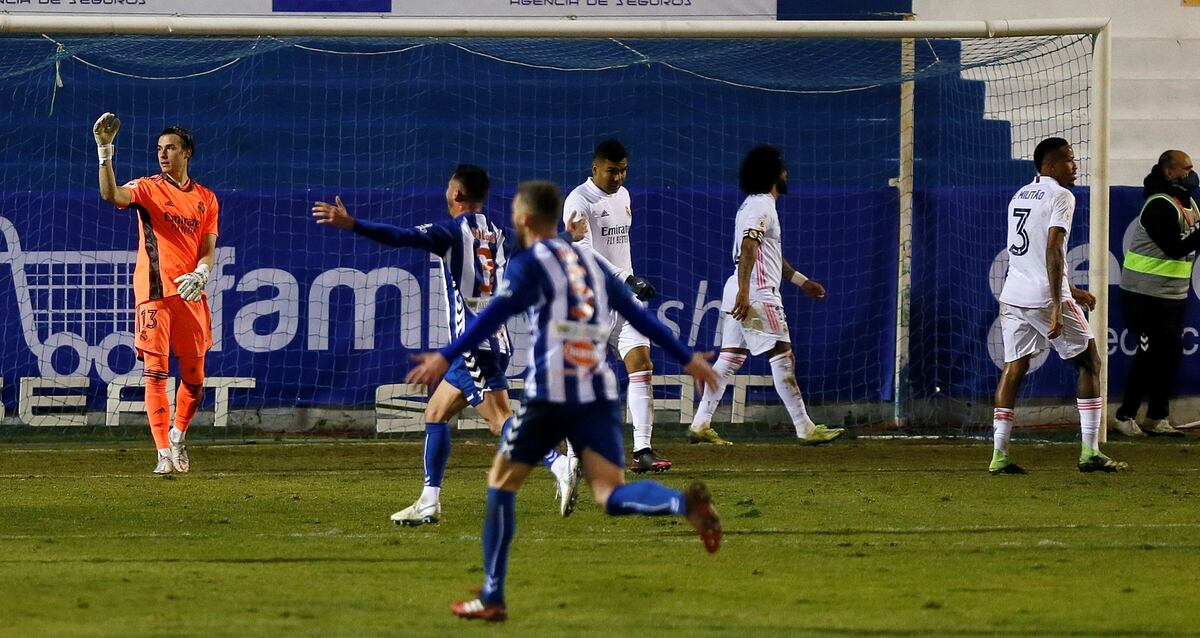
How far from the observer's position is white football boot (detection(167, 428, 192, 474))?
37.3 feet

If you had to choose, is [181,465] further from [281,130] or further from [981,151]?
[981,151]

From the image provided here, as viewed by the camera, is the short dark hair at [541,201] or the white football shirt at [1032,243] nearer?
the short dark hair at [541,201]

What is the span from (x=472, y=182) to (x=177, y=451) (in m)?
3.70

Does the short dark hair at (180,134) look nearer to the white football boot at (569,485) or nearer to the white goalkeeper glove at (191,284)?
the white goalkeeper glove at (191,284)

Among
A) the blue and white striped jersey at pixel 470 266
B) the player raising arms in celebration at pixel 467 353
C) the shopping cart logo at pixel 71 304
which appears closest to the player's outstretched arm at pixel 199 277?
the player raising arms in celebration at pixel 467 353

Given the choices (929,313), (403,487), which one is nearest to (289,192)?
A: (403,487)

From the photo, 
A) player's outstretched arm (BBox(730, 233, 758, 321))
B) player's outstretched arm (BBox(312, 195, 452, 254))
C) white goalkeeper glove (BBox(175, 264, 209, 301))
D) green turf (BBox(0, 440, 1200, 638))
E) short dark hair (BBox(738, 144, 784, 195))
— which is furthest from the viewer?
short dark hair (BBox(738, 144, 784, 195))

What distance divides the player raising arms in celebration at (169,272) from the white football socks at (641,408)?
9.89 feet

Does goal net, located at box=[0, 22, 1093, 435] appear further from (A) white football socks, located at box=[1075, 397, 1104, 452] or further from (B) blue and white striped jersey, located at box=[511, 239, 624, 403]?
(B) blue and white striped jersey, located at box=[511, 239, 624, 403]

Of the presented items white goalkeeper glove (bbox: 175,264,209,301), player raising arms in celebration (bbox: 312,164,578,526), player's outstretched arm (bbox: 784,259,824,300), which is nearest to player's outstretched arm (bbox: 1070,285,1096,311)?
player's outstretched arm (bbox: 784,259,824,300)

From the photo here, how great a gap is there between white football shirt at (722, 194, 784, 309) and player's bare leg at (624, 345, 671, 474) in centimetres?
111

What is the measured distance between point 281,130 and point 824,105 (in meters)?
5.20

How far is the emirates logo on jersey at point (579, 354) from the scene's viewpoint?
5965 millimetres

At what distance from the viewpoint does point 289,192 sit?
575 inches
